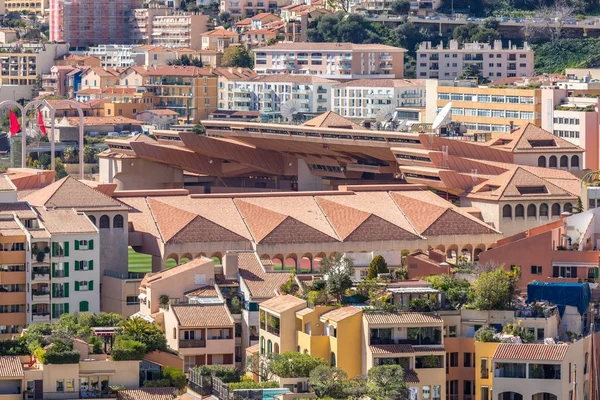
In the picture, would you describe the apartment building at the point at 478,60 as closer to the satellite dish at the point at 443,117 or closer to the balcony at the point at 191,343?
the satellite dish at the point at 443,117

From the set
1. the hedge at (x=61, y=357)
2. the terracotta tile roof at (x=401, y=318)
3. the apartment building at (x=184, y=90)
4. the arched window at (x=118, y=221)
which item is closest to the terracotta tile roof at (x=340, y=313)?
the terracotta tile roof at (x=401, y=318)

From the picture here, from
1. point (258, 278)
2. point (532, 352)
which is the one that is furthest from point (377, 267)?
point (532, 352)

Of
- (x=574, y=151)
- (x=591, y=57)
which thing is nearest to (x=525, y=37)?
(x=591, y=57)

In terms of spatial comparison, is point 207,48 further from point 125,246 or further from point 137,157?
point 125,246

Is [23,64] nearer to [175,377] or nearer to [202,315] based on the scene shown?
[202,315]

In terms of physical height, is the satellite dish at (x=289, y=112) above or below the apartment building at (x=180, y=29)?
below

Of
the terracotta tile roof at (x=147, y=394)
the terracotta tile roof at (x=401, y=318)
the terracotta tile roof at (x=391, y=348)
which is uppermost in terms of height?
the terracotta tile roof at (x=401, y=318)
